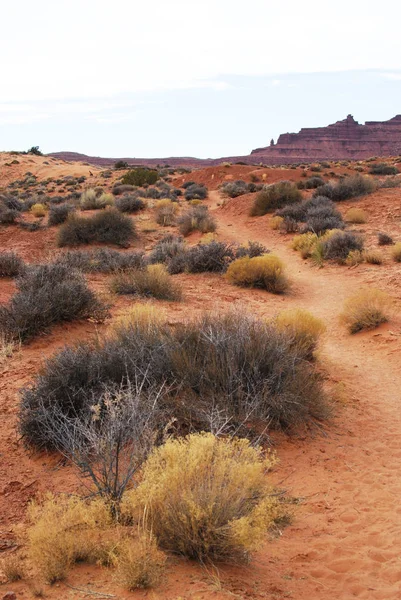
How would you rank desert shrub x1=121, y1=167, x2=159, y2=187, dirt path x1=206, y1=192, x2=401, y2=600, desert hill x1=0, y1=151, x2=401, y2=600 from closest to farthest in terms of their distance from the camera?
1. desert hill x1=0, y1=151, x2=401, y2=600
2. dirt path x1=206, y1=192, x2=401, y2=600
3. desert shrub x1=121, y1=167, x2=159, y2=187

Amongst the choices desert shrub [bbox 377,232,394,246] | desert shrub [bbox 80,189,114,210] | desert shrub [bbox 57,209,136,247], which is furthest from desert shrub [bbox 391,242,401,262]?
desert shrub [bbox 80,189,114,210]

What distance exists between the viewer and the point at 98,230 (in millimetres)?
19469


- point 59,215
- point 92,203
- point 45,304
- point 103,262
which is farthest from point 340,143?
point 45,304

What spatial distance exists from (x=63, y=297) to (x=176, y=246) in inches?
322

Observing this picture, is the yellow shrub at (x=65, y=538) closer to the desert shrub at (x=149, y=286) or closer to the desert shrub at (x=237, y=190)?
the desert shrub at (x=149, y=286)

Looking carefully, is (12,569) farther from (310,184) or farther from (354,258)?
(310,184)

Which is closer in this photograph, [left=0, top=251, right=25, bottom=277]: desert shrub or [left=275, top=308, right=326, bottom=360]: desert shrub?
[left=275, top=308, right=326, bottom=360]: desert shrub

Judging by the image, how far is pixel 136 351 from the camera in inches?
244

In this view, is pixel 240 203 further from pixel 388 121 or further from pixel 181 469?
pixel 388 121

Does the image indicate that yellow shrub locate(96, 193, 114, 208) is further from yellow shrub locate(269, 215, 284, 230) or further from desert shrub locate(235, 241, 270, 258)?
desert shrub locate(235, 241, 270, 258)

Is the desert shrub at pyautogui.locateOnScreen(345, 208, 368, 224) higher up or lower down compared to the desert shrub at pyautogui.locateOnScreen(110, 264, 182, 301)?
higher up

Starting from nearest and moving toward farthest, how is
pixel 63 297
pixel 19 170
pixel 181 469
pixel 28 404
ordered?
1. pixel 181 469
2. pixel 28 404
3. pixel 63 297
4. pixel 19 170

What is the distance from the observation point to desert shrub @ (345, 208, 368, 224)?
20516 mm

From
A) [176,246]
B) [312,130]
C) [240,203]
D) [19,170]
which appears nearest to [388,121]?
[312,130]
